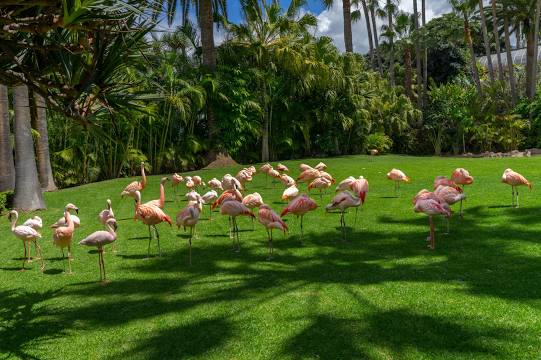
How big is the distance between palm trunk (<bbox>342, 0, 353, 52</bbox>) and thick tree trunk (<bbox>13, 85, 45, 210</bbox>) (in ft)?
69.6

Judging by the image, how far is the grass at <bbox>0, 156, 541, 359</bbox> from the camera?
14.6 ft

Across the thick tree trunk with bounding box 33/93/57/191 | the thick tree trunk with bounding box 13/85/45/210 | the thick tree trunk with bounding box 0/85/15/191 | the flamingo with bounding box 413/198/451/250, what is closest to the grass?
the flamingo with bounding box 413/198/451/250

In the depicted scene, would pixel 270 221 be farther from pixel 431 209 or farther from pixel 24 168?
pixel 24 168

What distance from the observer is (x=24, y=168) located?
45.2ft

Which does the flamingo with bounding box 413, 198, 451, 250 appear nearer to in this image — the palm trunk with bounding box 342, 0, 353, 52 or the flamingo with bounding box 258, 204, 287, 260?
the flamingo with bounding box 258, 204, 287, 260

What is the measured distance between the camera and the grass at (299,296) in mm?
4465

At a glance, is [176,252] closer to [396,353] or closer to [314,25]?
[396,353]

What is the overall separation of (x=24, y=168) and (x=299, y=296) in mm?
11275

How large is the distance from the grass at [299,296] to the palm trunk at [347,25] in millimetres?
22543

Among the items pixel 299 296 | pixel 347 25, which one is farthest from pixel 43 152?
pixel 347 25

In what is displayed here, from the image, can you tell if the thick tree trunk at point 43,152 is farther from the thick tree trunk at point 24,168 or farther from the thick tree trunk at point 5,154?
the thick tree trunk at point 24,168

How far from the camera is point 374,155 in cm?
2780

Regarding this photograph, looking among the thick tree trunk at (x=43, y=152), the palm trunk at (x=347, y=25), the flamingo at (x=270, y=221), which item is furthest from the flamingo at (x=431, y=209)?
the palm trunk at (x=347, y=25)

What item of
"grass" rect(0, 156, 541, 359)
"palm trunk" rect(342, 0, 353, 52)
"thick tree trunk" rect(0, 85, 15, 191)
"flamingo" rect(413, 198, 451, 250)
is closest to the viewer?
"grass" rect(0, 156, 541, 359)
